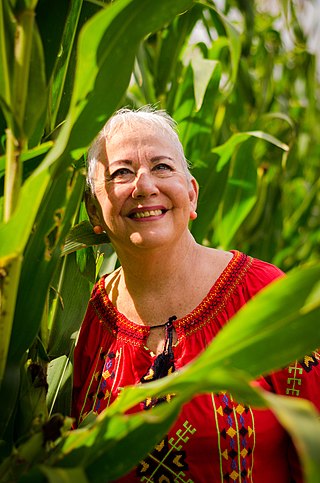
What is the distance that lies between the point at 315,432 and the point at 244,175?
125 centimetres

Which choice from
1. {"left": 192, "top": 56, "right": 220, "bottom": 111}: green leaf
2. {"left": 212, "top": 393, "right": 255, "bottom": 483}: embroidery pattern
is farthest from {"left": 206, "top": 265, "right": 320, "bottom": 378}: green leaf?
{"left": 192, "top": 56, "right": 220, "bottom": 111}: green leaf

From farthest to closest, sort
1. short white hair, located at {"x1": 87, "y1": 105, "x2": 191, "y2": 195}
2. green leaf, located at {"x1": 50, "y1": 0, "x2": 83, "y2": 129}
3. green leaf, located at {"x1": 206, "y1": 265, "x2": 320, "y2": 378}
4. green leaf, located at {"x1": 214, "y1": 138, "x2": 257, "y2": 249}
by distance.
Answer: green leaf, located at {"x1": 214, "y1": 138, "x2": 257, "y2": 249} < short white hair, located at {"x1": 87, "y1": 105, "x2": 191, "y2": 195} < green leaf, located at {"x1": 50, "y1": 0, "x2": 83, "y2": 129} < green leaf, located at {"x1": 206, "y1": 265, "x2": 320, "y2": 378}

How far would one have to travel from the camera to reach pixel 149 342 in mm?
1131

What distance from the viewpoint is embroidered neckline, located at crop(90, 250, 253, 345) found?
3.64 feet

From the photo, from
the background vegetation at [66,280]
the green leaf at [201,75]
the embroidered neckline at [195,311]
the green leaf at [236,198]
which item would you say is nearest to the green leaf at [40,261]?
the background vegetation at [66,280]

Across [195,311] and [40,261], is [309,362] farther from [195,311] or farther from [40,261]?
[40,261]

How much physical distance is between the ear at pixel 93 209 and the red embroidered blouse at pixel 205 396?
14cm

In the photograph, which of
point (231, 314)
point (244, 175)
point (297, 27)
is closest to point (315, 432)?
point (231, 314)

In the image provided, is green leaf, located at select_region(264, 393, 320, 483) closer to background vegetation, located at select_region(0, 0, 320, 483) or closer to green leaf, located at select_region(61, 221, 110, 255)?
background vegetation, located at select_region(0, 0, 320, 483)

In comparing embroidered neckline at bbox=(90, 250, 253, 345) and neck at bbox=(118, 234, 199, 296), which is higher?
neck at bbox=(118, 234, 199, 296)

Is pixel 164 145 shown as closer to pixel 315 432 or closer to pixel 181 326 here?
pixel 181 326

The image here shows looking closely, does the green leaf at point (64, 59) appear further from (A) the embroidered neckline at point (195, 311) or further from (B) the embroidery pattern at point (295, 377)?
(B) the embroidery pattern at point (295, 377)

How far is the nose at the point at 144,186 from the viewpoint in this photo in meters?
1.08

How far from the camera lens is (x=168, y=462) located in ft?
3.41
